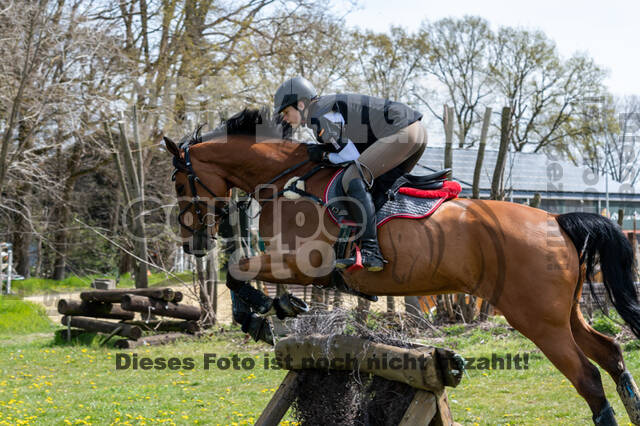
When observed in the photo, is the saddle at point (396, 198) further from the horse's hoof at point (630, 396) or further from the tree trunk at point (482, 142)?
the tree trunk at point (482, 142)

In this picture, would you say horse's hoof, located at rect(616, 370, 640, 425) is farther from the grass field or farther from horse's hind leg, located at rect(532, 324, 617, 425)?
the grass field

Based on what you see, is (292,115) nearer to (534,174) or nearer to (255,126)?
(255,126)

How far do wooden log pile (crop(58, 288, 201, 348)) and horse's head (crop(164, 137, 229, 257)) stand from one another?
5951 millimetres

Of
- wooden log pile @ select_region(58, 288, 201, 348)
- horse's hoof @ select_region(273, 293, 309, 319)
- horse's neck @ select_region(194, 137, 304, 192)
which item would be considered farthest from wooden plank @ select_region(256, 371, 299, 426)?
wooden log pile @ select_region(58, 288, 201, 348)

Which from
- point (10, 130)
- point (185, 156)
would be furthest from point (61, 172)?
point (185, 156)

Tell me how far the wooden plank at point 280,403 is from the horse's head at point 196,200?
4.16ft

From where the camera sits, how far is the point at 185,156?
4.91 metres

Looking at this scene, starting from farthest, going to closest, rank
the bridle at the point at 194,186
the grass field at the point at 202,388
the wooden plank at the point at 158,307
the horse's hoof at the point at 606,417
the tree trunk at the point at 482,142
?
the wooden plank at the point at 158,307, the tree trunk at the point at 482,142, the grass field at the point at 202,388, the bridle at the point at 194,186, the horse's hoof at the point at 606,417

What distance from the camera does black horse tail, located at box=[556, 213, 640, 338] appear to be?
14.1 ft

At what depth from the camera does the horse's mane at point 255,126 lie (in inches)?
195

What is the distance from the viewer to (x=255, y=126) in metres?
4.97

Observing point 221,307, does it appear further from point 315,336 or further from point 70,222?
point 315,336

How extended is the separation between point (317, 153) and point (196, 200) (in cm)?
104

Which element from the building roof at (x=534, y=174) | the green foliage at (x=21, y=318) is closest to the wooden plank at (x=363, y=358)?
the green foliage at (x=21, y=318)
